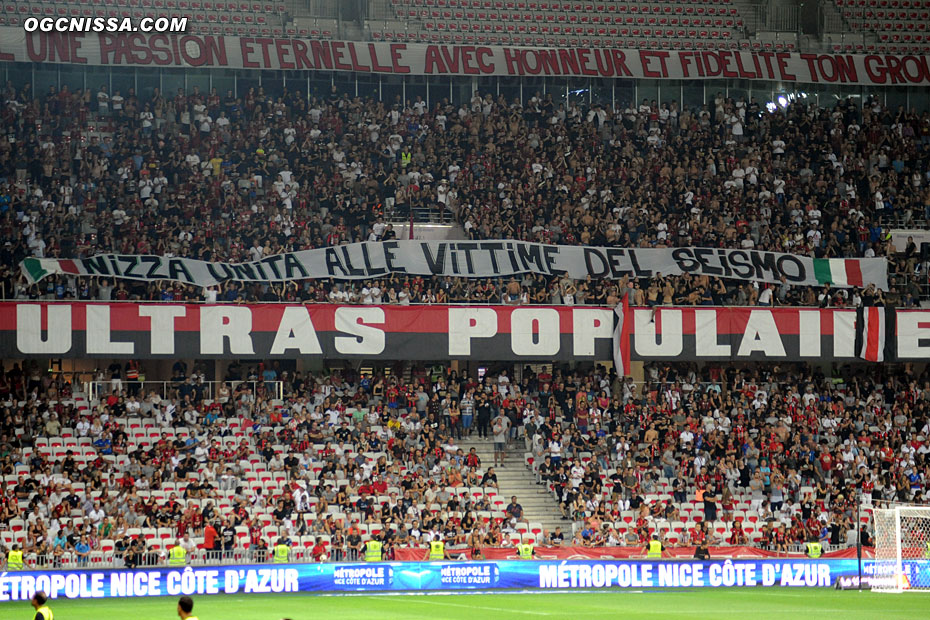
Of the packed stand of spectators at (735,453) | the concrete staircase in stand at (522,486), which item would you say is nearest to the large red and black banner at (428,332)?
the packed stand of spectators at (735,453)

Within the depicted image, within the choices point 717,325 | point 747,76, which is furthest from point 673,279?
point 747,76

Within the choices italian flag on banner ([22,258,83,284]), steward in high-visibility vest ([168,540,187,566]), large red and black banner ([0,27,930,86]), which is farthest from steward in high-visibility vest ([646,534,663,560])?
large red and black banner ([0,27,930,86])

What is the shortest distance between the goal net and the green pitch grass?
1.14 feet

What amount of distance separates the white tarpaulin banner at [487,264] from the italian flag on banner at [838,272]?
29 mm

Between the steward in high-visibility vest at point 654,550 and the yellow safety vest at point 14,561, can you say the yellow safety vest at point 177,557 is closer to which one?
the yellow safety vest at point 14,561

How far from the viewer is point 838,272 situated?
1581 inches

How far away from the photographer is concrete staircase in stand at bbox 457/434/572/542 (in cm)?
3559

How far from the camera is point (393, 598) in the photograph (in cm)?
2962

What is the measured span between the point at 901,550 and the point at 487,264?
14224mm

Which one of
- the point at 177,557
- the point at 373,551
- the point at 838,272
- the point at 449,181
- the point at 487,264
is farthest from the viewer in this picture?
the point at 449,181

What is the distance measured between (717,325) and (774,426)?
3.23 m

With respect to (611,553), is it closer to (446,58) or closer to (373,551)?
(373,551)

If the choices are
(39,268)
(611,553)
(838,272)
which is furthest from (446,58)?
(611,553)

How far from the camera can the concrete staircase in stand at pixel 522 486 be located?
117 feet
